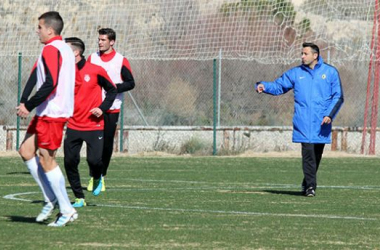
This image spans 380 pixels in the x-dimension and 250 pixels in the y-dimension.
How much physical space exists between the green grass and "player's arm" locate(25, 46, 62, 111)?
3.92ft

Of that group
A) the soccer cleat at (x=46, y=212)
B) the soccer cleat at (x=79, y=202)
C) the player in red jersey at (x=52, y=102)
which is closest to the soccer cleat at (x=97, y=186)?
the soccer cleat at (x=79, y=202)

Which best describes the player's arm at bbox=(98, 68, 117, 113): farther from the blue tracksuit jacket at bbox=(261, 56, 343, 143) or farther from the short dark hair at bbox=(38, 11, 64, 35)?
the short dark hair at bbox=(38, 11, 64, 35)

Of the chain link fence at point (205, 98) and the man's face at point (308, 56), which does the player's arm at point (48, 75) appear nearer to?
the man's face at point (308, 56)

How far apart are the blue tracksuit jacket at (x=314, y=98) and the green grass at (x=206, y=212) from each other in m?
0.87

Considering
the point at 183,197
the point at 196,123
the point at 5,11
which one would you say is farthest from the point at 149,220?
the point at 5,11

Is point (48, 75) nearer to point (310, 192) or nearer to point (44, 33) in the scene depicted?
point (44, 33)

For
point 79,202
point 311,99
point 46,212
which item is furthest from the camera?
point 311,99

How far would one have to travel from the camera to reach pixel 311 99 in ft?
50.5

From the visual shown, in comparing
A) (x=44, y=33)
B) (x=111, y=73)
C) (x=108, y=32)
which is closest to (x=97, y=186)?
(x=111, y=73)

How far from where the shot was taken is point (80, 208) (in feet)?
41.6

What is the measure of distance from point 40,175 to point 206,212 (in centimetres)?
227

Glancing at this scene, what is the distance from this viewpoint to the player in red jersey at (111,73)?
50.0ft

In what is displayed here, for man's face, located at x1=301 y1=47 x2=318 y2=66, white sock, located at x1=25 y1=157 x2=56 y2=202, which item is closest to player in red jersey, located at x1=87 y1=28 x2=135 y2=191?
man's face, located at x1=301 y1=47 x2=318 y2=66

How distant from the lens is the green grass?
984 cm
